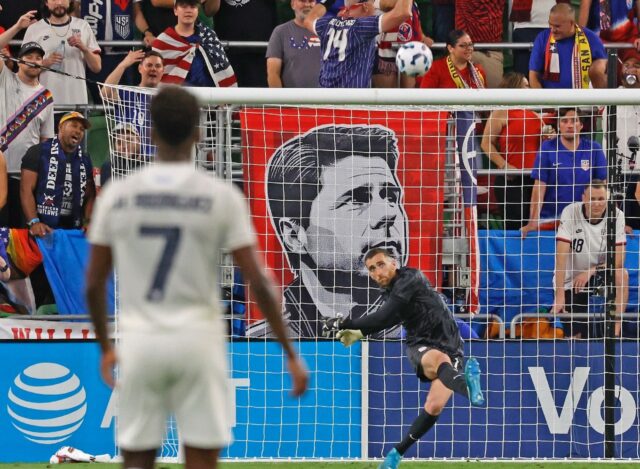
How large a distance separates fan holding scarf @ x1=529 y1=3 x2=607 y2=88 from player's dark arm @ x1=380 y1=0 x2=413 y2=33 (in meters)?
1.80

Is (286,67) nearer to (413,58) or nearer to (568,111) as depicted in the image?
(413,58)

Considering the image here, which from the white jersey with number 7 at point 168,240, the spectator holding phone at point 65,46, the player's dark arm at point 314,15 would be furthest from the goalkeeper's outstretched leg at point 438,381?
the white jersey with number 7 at point 168,240

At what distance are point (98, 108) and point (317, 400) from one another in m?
3.37

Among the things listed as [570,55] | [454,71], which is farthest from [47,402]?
[570,55]

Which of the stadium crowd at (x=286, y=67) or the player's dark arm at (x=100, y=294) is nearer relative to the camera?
the player's dark arm at (x=100, y=294)

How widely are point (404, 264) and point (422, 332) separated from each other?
3.16 feet

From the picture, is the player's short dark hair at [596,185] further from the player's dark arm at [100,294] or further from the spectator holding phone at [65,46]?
the player's dark arm at [100,294]

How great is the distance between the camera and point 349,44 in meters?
11.5

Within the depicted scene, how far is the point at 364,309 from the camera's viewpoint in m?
10.8

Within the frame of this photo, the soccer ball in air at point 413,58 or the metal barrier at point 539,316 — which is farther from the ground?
the soccer ball in air at point 413,58

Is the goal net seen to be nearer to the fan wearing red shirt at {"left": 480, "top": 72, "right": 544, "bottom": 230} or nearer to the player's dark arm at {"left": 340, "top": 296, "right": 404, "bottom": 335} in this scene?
the fan wearing red shirt at {"left": 480, "top": 72, "right": 544, "bottom": 230}

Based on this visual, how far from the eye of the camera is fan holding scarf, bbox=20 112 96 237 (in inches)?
437

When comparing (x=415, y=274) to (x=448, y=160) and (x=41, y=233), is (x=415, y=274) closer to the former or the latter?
(x=448, y=160)

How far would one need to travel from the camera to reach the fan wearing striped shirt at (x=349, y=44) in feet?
37.6
